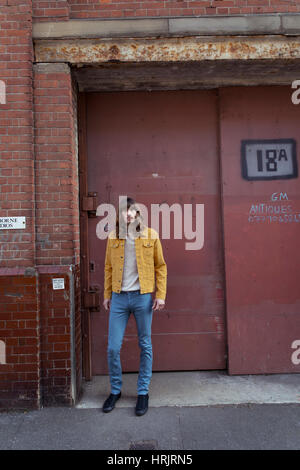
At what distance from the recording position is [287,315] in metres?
4.34

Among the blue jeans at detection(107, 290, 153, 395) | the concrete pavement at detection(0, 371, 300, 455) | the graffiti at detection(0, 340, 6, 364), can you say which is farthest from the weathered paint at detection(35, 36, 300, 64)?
the concrete pavement at detection(0, 371, 300, 455)

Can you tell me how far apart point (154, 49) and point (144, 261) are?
2257 millimetres

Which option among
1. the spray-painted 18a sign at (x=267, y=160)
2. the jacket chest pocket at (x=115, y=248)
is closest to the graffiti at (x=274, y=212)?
the spray-painted 18a sign at (x=267, y=160)

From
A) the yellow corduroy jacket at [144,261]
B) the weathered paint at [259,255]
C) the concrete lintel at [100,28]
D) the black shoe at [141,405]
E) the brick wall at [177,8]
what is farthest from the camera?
the weathered paint at [259,255]

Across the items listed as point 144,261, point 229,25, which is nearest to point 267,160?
point 229,25

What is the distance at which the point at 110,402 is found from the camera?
3.56 metres

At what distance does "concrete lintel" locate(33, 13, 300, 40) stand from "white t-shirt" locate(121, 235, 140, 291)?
7.29 feet

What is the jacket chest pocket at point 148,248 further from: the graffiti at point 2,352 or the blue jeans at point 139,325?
the graffiti at point 2,352

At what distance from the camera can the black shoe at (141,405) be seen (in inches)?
134

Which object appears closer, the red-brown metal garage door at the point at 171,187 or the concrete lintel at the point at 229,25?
the concrete lintel at the point at 229,25

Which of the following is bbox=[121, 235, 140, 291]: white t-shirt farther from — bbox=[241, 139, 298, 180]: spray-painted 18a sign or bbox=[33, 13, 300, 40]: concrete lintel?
bbox=[33, 13, 300, 40]: concrete lintel

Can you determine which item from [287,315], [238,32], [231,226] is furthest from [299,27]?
[287,315]
